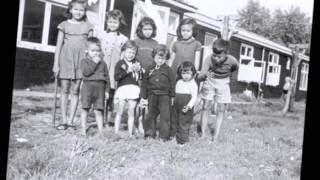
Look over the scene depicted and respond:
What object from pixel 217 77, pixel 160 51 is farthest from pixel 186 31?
pixel 217 77

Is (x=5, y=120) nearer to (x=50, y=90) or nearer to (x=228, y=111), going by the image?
(x=50, y=90)

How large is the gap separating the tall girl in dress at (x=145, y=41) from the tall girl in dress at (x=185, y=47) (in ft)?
0.60

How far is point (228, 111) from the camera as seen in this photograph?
4203 millimetres

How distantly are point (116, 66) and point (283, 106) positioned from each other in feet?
5.95

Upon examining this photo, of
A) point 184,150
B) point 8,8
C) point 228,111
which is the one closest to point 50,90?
point 8,8

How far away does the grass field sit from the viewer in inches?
92.7

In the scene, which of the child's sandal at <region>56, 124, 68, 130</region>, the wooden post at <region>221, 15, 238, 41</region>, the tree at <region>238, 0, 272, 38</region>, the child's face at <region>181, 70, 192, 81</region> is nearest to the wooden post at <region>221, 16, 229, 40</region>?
the wooden post at <region>221, 15, 238, 41</region>

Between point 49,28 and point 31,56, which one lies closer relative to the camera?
point 31,56

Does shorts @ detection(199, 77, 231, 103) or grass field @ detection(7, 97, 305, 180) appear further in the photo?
shorts @ detection(199, 77, 231, 103)

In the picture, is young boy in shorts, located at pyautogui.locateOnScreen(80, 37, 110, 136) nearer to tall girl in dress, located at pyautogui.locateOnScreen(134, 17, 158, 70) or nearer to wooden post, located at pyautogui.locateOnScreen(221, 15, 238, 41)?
tall girl in dress, located at pyautogui.locateOnScreen(134, 17, 158, 70)

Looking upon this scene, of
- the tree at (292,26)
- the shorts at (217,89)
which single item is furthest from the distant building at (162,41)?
the shorts at (217,89)

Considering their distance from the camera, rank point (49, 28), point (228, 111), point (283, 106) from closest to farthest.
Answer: point (49, 28) < point (283, 106) < point (228, 111)

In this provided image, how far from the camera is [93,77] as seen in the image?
290 cm

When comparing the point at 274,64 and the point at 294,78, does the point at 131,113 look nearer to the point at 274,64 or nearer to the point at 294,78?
the point at 294,78
